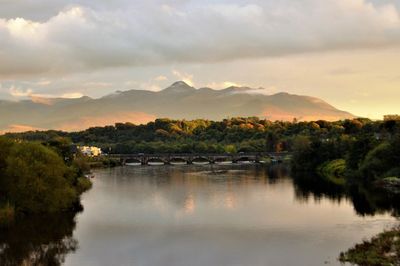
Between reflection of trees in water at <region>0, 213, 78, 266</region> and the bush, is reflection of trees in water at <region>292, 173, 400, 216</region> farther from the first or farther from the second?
the bush

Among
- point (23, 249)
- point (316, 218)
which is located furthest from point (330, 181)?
point (23, 249)

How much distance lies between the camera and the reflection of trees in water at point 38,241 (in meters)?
40.8

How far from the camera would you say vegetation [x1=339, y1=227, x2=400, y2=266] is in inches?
1363

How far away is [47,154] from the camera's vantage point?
191 ft

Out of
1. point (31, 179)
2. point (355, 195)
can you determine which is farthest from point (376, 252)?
point (355, 195)

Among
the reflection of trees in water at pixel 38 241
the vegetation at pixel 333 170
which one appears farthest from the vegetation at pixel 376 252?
the vegetation at pixel 333 170

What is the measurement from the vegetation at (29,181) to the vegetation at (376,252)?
30744 millimetres

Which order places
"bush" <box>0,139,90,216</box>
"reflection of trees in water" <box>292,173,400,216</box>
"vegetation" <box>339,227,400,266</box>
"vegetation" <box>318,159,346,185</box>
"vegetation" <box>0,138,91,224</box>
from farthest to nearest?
"vegetation" <box>318,159,346,185</box> → "reflection of trees in water" <box>292,173,400,216</box> → "bush" <box>0,139,90,216</box> → "vegetation" <box>0,138,91,224</box> → "vegetation" <box>339,227,400,266</box>

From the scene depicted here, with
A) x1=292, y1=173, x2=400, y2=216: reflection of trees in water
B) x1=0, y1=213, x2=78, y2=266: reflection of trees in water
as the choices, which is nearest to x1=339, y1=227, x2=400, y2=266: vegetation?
x1=292, y1=173, x2=400, y2=216: reflection of trees in water

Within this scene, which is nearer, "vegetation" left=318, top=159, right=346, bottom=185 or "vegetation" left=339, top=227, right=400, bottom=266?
"vegetation" left=339, top=227, right=400, bottom=266

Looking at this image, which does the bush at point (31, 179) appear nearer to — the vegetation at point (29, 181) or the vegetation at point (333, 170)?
the vegetation at point (29, 181)

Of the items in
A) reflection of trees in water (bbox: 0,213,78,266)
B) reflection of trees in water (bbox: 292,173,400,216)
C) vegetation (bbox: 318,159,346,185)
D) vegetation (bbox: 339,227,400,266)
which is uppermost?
vegetation (bbox: 318,159,346,185)

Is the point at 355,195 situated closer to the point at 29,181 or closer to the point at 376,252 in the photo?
the point at 376,252

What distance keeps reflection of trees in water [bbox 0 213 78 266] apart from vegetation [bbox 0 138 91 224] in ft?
4.27
